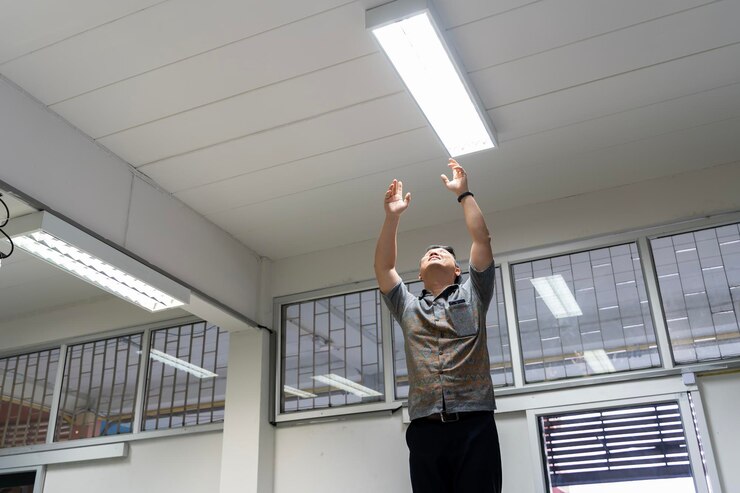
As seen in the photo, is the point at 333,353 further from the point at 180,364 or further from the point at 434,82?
the point at 434,82

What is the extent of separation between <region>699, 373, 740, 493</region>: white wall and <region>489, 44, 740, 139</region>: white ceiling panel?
49.6 inches

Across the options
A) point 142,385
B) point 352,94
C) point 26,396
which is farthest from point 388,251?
point 26,396

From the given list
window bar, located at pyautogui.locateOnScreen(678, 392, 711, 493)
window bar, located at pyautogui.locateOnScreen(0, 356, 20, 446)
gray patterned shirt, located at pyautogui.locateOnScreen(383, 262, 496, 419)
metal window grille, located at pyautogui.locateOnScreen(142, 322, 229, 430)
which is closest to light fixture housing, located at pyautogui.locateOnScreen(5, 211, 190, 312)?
metal window grille, located at pyautogui.locateOnScreen(142, 322, 229, 430)

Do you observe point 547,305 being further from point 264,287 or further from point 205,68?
point 205,68

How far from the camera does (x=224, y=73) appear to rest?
2.72 metres

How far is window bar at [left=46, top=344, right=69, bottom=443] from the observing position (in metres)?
4.30

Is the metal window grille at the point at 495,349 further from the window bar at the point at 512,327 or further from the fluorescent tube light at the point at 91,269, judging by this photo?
the fluorescent tube light at the point at 91,269

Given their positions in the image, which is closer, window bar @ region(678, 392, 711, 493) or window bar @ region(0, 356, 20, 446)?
window bar @ region(678, 392, 711, 493)

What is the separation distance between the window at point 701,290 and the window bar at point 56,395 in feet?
11.8

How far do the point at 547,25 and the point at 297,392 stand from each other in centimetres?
235

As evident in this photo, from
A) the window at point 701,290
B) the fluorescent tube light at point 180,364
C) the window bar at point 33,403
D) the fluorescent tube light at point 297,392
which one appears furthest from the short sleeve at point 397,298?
the window bar at point 33,403

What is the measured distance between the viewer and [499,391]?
3.38m

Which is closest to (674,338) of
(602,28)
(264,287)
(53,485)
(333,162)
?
(602,28)

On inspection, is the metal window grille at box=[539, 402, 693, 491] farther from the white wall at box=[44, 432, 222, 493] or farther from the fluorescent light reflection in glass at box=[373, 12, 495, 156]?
the white wall at box=[44, 432, 222, 493]
